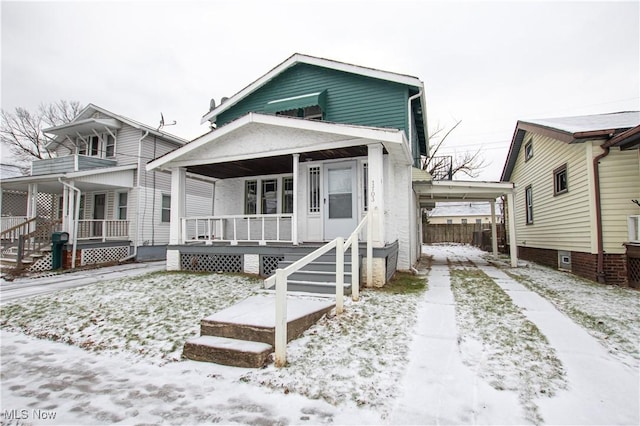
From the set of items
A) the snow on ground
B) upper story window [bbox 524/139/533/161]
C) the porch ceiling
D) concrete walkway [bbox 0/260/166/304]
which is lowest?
concrete walkway [bbox 0/260/166/304]

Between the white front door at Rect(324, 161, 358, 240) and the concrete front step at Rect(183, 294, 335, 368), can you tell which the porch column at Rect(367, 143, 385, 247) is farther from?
the concrete front step at Rect(183, 294, 335, 368)

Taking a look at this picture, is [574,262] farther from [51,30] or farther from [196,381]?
[51,30]

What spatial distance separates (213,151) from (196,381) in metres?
6.86

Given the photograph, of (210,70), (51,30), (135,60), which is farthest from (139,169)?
(210,70)

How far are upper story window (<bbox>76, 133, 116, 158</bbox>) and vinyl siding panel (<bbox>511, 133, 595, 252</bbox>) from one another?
18.1m

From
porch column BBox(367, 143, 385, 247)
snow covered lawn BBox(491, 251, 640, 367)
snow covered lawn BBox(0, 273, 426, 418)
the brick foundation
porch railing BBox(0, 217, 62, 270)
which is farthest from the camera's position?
porch railing BBox(0, 217, 62, 270)

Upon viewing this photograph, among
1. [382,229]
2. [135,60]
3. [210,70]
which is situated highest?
[210,70]

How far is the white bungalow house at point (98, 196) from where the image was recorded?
12367 millimetres

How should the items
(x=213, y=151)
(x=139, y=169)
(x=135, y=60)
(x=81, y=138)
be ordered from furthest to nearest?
(x=135, y=60), (x=81, y=138), (x=139, y=169), (x=213, y=151)

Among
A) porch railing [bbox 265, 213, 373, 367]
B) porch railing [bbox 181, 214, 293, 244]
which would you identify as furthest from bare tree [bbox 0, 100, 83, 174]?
porch railing [bbox 265, 213, 373, 367]

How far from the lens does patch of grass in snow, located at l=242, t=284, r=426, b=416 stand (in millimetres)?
2709

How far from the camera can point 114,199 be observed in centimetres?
1463

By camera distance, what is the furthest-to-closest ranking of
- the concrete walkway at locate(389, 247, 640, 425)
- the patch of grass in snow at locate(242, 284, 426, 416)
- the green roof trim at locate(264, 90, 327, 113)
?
1. the green roof trim at locate(264, 90, 327, 113)
2. the patch of grass in snow at locate(242, 284, 426, 416)
3. the concrete walkway at locate(389, 247, 640, 425)

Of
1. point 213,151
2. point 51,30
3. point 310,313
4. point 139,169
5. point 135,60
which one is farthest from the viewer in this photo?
point 135,60
